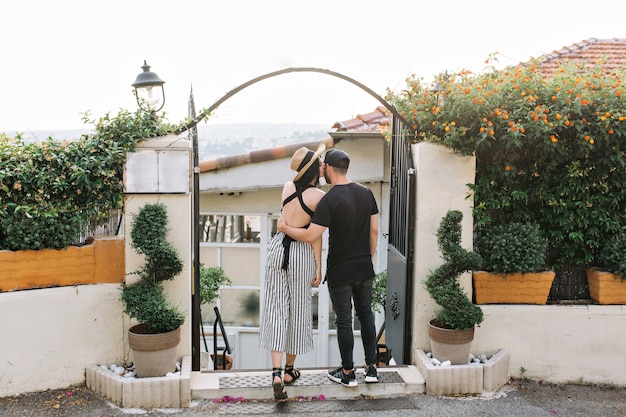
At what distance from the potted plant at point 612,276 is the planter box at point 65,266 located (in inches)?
159

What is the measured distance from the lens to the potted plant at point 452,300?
15.3ft

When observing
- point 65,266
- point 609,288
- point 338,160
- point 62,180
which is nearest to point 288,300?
point 338,160

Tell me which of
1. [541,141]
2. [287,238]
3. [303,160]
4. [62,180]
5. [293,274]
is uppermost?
[541,141]

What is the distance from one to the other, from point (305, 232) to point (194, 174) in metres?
1.15

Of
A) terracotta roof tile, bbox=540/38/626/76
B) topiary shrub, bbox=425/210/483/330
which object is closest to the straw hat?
topiary shrub, bbox=425/210/483/330

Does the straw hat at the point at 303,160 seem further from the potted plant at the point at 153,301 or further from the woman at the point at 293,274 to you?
the potted plant at the point at 153,301

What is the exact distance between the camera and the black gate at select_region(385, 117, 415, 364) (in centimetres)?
511

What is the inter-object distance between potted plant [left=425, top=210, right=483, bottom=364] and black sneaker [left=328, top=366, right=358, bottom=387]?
762 millimetres

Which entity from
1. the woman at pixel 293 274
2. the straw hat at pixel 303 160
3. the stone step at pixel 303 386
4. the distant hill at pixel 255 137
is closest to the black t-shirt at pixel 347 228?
the woman at pixel 293 274

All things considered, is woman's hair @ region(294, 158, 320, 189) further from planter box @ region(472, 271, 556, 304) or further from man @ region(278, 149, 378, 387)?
planter box @ region(472, 271, 556, 304)

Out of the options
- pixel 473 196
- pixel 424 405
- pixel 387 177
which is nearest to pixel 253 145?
pixel 387 177

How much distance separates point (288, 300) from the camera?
14.5 ft

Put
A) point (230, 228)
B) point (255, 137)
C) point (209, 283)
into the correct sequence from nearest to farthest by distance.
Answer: point (209, 283), point (230, 228), point (255, 137)

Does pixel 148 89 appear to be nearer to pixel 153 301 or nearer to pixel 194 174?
pixel 194 174
